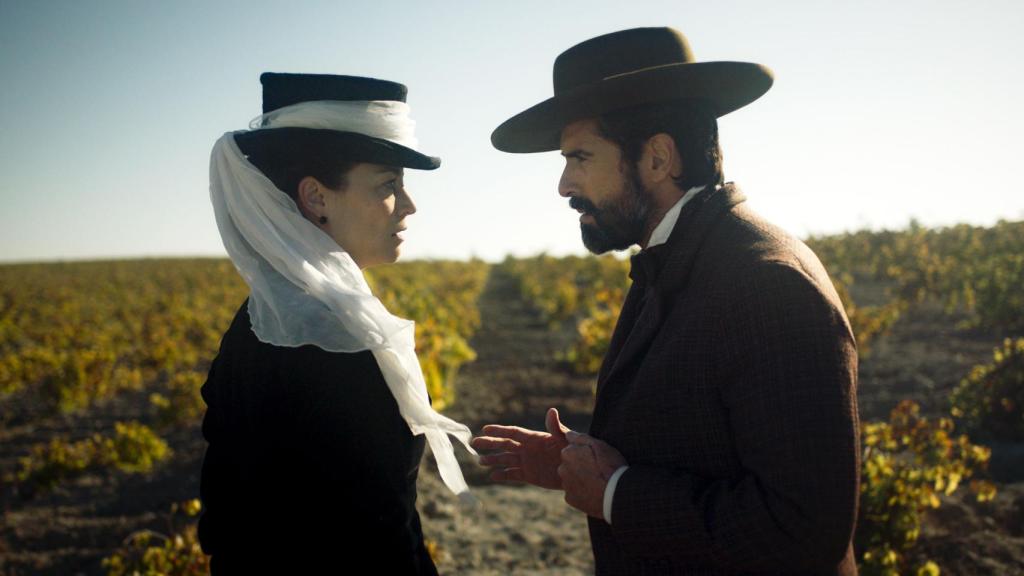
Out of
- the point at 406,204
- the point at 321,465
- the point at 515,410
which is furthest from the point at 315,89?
the point at 515,410

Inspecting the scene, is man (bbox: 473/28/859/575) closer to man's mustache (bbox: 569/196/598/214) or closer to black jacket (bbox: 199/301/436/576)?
man's mustache (bbox: 569/196/598/214)

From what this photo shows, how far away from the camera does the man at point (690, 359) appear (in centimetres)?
131

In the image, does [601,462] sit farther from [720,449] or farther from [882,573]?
[882,573]

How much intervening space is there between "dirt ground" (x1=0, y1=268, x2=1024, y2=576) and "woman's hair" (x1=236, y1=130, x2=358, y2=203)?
320cm

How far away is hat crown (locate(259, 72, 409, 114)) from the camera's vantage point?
1.73 m

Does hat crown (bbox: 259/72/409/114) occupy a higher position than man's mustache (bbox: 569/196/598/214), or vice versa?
hat crown (bbox: 259/72/409/114)

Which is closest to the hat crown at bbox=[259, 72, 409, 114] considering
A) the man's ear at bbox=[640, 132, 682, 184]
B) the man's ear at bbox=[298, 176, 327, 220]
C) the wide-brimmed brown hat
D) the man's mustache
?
the man's ear at bbox=[298, 176, 327, 220]

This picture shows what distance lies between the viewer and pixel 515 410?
7988mm

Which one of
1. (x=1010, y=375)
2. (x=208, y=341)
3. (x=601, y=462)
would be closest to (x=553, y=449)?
(x=601, y=462)

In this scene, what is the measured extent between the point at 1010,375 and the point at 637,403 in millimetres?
5617

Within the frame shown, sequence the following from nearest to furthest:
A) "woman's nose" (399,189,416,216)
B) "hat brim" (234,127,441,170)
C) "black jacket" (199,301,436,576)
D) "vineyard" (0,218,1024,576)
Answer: "black jacket" (199,301,436,576), "hat brim" (234,127,441,170), "woman's nose" (399,189,416,216), "vineyard" (0,218,1024,576)

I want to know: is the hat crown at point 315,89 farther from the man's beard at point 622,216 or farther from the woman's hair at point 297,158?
the man's beard at point 622,216

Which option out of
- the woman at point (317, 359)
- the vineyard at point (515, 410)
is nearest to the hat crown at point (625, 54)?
the woman at point (317, 359)

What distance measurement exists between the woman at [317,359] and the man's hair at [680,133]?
53 cm
